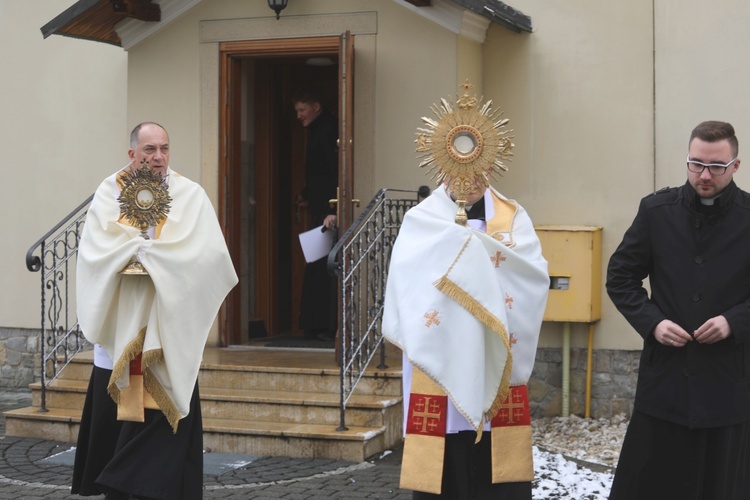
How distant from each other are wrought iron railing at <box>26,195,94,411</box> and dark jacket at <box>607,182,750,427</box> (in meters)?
5.20

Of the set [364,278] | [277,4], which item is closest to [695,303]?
[364,278]

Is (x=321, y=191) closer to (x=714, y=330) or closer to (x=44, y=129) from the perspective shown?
(x=44, y=129)

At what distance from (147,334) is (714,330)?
2955mm

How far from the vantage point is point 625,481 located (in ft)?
15.8

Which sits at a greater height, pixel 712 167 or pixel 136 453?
pixel 712 167

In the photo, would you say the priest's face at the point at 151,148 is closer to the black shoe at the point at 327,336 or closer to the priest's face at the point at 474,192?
the priest's face at the point at 474,192

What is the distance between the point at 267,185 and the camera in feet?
35.6

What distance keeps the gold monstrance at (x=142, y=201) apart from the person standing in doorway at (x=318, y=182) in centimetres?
394

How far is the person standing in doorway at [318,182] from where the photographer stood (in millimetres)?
9953

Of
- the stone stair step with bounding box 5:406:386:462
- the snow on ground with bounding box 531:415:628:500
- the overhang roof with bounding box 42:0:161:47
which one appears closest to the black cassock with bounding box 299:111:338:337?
the overhang roof with bounding box 42:0:161:47

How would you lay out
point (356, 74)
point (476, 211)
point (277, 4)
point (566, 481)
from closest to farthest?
point (476, 211) → point (566, 481) → point (277, 4) → point (356, 74)

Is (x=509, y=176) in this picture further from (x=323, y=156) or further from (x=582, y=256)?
(x=323, y=156)

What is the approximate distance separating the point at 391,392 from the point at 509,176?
7.69ft

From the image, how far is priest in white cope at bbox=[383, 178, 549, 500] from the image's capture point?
515 cm
